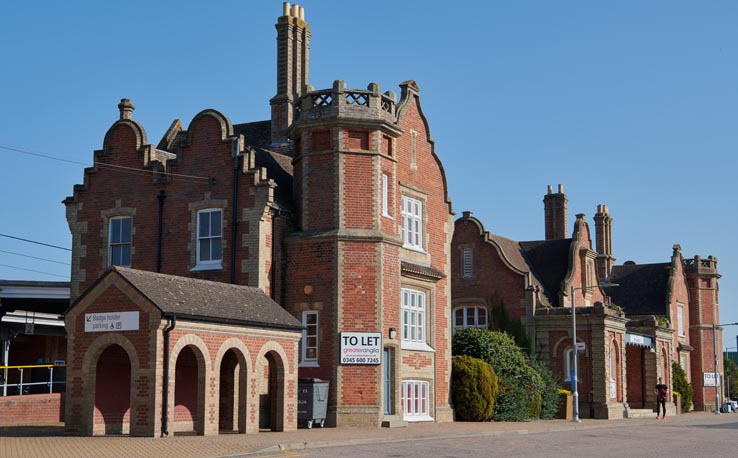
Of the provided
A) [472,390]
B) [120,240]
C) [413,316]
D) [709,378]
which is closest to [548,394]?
[472,390]

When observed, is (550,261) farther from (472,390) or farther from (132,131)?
(132,131)

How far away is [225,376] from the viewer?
88.9 feet

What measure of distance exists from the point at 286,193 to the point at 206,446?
13171 millimetres

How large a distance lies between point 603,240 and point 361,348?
35409mm

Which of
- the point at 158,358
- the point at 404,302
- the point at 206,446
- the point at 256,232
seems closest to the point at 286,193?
the point at 256,232

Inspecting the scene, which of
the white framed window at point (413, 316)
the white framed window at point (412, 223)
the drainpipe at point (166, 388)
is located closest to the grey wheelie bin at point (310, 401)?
the white framed window at point (413, 316)

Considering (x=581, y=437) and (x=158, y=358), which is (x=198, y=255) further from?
(x=581, y=437)

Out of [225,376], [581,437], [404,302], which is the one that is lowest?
[581,437]

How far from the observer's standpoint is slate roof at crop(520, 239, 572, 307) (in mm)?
50438

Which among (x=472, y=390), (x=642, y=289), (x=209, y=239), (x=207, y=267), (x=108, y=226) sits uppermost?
(x=642, y=289)

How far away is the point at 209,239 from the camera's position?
1209 inches

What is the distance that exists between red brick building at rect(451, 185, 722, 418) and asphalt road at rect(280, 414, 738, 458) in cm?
1397

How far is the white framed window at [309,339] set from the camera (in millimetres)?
29531

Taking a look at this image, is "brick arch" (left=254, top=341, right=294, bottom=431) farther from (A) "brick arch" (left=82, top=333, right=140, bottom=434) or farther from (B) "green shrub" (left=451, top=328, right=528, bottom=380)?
(B) "green shrub" (left=451, top=328, right=528, bottom=380)
